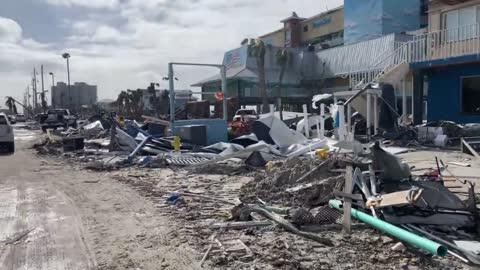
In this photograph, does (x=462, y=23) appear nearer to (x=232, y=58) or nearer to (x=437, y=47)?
(x=437, y=47)

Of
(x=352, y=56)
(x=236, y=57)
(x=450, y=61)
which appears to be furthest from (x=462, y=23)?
Answer: (x=236, y=57)

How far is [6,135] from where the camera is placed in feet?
69.3

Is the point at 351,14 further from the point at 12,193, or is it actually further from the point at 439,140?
the point at 12,193

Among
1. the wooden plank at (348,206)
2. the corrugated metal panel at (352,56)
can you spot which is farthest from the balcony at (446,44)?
the wooden plank at (348,206)

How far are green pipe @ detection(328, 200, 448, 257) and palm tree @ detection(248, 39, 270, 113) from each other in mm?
37543

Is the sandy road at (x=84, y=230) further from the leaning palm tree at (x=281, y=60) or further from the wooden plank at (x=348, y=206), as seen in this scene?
the leaning palm tree at (x=281, y=60)

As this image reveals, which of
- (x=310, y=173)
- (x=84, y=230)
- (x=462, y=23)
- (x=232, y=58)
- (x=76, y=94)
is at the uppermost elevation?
(x=232, y=58)

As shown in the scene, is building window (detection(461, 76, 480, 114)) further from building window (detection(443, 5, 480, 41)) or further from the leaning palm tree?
the leaning palm tree

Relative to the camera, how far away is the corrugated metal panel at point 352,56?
117ft

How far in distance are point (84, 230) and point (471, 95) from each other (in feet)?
64.6

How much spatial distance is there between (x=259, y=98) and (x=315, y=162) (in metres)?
37.8

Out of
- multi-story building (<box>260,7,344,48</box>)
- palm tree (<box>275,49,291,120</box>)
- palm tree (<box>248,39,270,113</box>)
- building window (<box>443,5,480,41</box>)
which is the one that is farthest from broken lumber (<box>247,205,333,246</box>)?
multi-story building (<box>260,7,344,48</box>)

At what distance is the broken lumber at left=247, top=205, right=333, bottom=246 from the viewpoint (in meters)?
5.70

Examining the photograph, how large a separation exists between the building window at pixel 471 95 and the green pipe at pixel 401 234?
17.2m
